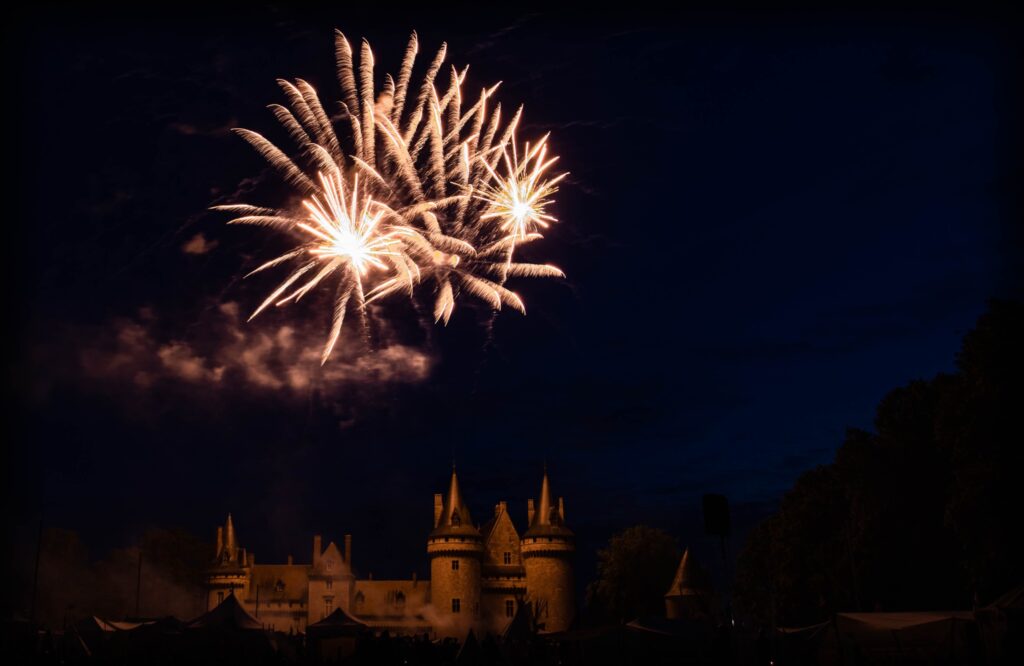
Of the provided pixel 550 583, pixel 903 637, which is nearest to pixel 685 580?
pixel 550 583

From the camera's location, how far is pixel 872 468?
4675 cm

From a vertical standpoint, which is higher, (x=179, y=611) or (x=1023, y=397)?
(x=1023, y=397)

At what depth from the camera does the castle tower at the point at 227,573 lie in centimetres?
9231

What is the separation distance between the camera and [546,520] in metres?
84.9

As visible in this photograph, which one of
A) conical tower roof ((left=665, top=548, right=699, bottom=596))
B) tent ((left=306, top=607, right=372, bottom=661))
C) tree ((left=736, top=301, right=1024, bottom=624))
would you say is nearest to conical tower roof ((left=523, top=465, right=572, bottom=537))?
conical tower roof ((left=665, top=548, right=699, bottom=596))

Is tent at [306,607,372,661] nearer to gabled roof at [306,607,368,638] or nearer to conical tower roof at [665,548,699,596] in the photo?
gabled roof at [306,607,368,638]

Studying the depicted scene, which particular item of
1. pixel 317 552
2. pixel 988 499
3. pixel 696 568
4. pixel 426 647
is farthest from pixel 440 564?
pixel 988 499

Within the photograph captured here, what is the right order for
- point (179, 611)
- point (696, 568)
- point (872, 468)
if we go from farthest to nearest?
point (179, 611) < point (696, 568) < point (872, 468)

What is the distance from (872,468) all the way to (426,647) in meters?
25.8

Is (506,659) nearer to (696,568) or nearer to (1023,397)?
(1023,397)

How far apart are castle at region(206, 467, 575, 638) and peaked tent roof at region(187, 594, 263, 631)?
125ft

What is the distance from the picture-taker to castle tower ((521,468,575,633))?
267 ft

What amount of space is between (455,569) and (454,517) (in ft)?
15.1

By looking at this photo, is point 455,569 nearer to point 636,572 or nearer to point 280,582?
point 636,572
